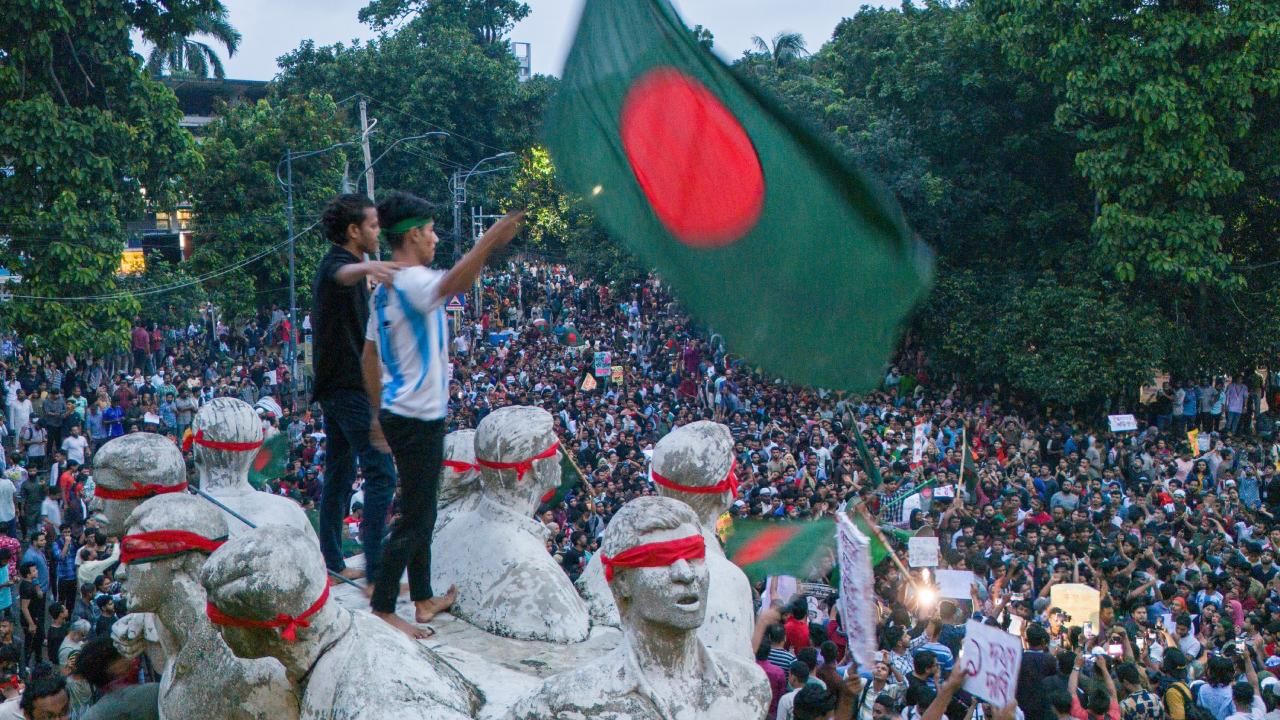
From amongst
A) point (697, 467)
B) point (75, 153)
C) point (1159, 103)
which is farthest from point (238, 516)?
point (1159, 103)

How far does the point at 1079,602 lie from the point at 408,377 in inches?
298

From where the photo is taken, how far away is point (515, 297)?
4856 centimetres

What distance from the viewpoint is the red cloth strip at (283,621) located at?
13.5 ft

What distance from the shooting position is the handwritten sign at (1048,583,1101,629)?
1129 cm

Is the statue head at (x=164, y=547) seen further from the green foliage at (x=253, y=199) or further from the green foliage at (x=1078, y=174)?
the green foliage at (x=253, y=199)

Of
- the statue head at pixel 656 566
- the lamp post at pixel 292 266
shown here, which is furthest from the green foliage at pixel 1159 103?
the statue head at pixel 656 566

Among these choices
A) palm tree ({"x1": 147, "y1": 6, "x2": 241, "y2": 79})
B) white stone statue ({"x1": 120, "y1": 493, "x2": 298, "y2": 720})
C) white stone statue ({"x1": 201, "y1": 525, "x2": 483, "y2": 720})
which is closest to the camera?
white stone statue ({"x1": 201, "y1": 525, "x2": 483, "y2": 720})

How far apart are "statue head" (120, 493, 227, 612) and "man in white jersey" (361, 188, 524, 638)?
74 centimetres

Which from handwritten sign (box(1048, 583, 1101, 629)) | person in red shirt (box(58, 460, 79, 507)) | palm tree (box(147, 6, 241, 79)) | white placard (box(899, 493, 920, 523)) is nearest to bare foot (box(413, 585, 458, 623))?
handwritten sign (box(1048, 583, 1101, 629))

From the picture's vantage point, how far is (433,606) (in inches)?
229

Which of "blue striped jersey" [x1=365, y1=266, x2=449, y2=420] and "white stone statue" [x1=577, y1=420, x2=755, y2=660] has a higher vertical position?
"blue striped jersey" [x1=365, y1=266, x2=449, y2=420]

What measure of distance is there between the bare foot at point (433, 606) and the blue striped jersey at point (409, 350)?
2.78 ft

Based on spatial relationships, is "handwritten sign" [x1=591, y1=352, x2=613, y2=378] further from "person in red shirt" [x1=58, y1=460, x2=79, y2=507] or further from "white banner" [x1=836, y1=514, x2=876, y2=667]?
"white banner" [x1=836, y1=514, x2=876, y2=667]

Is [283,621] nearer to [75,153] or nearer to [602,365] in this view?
[75,153]
